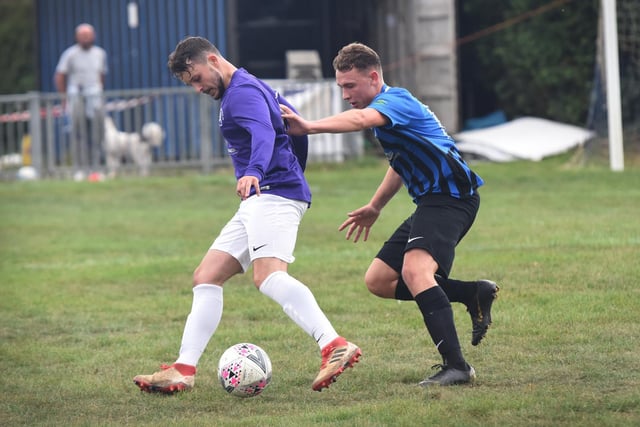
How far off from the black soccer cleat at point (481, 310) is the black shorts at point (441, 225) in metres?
0.34

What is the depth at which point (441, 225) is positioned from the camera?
6215mm

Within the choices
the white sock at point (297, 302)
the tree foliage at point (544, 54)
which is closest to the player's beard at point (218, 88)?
the white sock at point (297, 302)

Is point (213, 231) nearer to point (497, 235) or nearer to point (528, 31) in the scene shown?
point (497, 235)

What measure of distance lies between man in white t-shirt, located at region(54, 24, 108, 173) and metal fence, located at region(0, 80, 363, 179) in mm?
21

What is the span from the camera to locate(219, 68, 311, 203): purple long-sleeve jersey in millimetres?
6027

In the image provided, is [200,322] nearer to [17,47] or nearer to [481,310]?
[481,310]

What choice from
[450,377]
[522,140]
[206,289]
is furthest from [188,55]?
[522,140]

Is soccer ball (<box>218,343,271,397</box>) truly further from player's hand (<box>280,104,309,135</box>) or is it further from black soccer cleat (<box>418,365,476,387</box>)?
player's hand (<box>280,104,309,135</box>)

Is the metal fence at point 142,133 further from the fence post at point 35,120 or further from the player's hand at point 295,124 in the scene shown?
the player's hand at point 295,124

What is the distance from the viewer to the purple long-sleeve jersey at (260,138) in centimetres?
603

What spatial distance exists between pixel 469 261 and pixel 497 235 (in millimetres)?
1699

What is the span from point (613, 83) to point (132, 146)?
284 inches

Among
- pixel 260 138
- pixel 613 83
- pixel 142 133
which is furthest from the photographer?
pixel 142 133

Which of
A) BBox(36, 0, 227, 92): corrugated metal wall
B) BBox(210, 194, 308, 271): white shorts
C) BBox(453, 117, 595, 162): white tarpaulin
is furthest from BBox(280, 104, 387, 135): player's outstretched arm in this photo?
BBox(36, 0, 227, 92): corrugated metal wall
